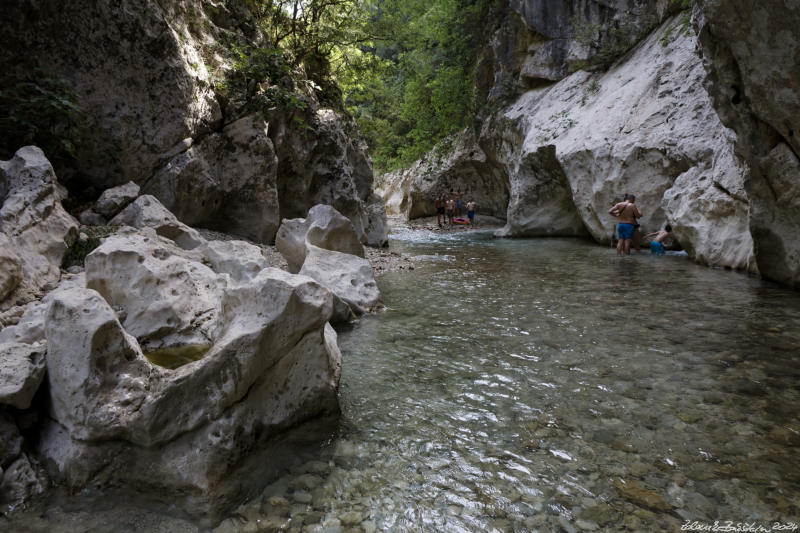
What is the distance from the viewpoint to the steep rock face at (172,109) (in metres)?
7.88

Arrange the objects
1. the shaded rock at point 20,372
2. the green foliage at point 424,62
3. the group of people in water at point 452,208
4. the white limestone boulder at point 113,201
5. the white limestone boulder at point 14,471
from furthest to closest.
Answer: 1. the group of people in water at point 452,208
2. the green foliage at point 424,62
3. the white limestone boulder at point 113,201
4. the shaded rock at point 20,372
5. the white limestone boulder at point 14,471

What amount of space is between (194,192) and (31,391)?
310 inches

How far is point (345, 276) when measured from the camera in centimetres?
762

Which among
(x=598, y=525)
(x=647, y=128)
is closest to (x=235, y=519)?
(x=598, y=525)

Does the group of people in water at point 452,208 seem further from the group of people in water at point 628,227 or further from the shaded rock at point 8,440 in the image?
the shaded rock at point 8,440

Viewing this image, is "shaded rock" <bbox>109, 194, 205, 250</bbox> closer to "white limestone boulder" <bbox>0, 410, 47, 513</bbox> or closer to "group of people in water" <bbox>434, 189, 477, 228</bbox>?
"white limestone boulder" <bbox>0, 410, 47, 513</bbox>

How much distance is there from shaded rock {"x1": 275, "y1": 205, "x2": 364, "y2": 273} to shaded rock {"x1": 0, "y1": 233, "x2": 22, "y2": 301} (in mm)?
4348

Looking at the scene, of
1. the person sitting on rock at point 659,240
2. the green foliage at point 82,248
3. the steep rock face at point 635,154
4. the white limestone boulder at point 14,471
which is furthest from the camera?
the person sitting on rock at point 659,240

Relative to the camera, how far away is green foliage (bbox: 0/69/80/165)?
642cm

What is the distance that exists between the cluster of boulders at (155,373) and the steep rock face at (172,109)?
494 centimetres

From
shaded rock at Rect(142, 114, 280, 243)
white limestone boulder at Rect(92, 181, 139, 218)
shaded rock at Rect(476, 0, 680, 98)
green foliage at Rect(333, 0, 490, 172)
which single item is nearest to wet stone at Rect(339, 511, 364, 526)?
white limestone boulder at Rect(92, 181, 139, 218)

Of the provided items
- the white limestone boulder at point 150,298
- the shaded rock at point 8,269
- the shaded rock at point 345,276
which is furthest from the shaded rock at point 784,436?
the shaded rock at point 8,269

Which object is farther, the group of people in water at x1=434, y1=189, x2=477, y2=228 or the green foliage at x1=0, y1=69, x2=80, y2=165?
the group of people in water at x1=434, y1=189, x2=477, y2=228

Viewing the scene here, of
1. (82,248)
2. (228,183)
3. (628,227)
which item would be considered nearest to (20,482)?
(82,248)
